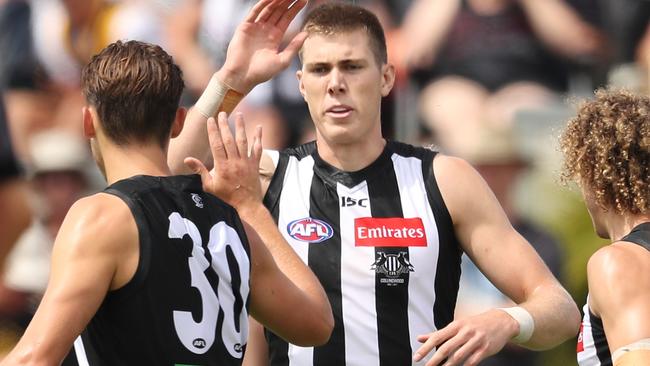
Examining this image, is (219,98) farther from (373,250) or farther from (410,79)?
(410,79)

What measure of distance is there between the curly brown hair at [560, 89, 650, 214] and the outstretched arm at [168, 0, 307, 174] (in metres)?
1.01

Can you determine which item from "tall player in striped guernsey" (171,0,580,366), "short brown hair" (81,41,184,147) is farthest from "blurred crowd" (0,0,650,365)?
"short brown hair" (81,41,184,147)

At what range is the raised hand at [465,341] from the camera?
11.5 feet

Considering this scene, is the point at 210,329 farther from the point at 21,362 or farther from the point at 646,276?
the point at 646,276

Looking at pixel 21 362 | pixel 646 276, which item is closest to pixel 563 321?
pixel 646 276

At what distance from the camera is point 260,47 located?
152 inches

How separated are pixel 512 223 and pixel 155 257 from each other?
11.3 ft

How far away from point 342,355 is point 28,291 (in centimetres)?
234

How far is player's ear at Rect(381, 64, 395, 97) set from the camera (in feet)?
15.2

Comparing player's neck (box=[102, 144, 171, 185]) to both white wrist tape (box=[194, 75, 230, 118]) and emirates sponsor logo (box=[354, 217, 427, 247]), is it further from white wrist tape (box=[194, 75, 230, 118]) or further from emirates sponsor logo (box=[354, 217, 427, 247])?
emirates sponsor logo (box=[354, 217, 427, 247])

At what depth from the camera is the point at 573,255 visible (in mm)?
6031

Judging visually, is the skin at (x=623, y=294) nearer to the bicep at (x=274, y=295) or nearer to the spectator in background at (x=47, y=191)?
the bicep at (x=274, y=295)

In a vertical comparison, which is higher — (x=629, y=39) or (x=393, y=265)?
(x=629, y=39)

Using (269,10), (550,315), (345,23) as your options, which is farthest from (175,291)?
(345,23)
